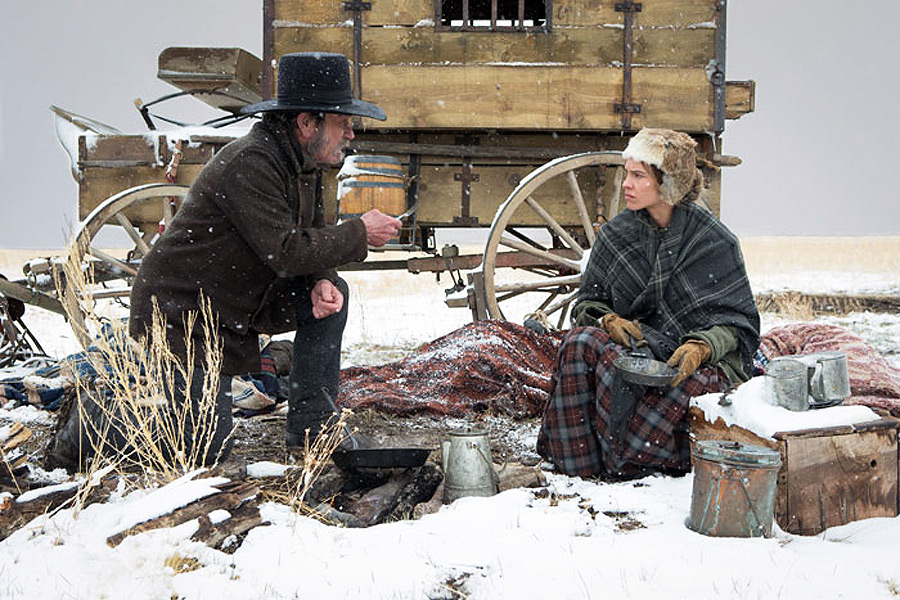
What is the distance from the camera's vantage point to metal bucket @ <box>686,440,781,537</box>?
2.44m

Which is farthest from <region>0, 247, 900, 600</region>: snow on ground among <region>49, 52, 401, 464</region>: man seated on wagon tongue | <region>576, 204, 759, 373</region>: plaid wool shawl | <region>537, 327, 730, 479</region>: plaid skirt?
<region>49, 52, 401, 464</region>: man seated on wagon tongue

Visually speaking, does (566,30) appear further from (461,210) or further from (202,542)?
(202,542)

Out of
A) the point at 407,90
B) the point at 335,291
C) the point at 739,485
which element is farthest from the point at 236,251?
the point at 407,90

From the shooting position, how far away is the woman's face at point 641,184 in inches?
130

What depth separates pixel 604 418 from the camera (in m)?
3.20

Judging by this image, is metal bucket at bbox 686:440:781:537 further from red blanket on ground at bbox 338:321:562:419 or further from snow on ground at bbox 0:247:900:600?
red blanket on ground at bbox 338:321:562:419

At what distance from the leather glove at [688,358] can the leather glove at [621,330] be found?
7.7 inches

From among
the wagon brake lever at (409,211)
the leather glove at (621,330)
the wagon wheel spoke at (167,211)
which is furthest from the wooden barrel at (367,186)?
the leather glove at (621,330)

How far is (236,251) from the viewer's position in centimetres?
318

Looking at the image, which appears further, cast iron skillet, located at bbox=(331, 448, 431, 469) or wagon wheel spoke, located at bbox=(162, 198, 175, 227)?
wagon wheel spoke, located at bbox=(162, 198, 175, 227)

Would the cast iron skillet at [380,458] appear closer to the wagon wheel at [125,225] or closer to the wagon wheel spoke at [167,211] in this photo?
the wagon wheel at [125,225]

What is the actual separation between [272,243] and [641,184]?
147 centimetres

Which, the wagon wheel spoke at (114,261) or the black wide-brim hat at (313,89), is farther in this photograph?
the wagon wheel spoke at (114,261)

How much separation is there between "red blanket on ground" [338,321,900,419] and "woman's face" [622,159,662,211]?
4.61 feet
